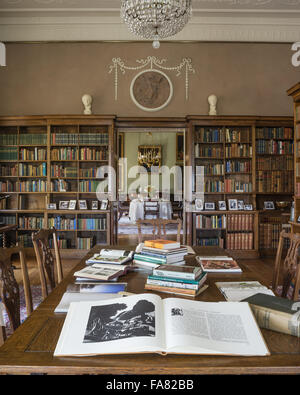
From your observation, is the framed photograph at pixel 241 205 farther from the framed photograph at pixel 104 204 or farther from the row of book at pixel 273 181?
the framed photograph at pixel 104 204

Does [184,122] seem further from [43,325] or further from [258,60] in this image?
[43,325]

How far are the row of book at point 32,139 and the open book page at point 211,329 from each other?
4697mm

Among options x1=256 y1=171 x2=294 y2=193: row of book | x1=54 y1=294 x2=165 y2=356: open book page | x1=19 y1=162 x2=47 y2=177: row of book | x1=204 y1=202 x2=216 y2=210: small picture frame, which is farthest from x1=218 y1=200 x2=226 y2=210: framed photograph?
x1=54 y1=294 x2=165 y2=356: open book page

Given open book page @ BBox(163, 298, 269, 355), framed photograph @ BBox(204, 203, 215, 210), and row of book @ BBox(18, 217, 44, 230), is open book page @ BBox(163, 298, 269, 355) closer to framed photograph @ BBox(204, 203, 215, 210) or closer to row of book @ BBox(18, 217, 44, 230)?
framed photograph @ BBox(204, 203, 215, 210)

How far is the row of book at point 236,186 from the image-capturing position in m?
5.34

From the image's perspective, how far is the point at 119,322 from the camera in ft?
3.40

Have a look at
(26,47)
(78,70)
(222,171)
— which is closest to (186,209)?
(222,171)

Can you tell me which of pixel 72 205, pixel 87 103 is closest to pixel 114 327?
pixel 72 205

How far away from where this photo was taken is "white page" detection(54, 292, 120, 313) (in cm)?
127

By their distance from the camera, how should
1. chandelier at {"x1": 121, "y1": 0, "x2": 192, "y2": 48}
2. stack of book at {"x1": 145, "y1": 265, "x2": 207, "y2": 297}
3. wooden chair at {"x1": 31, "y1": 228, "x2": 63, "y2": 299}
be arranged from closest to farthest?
stack of book at {"x1": 145, "y1": 265, "x2": 207, "y2": 297} → wooden chair at {"x1": 31, "y1": 228, "x2": 63, "y2": 299} → chandelier at {"x1": 121, "y1": 0, "x2": 192, "y2": 48}

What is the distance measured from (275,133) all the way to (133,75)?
2.65m

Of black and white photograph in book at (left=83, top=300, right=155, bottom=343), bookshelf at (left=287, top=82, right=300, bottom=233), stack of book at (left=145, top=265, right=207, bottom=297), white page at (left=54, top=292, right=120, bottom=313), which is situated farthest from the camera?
bookshelf at (left=287, top=82, right=300, bottom=233)

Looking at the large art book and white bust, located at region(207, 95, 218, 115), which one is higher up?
white bust, located at region(207, 95, 218, 115)

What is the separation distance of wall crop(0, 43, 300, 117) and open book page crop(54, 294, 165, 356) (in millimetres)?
4652
